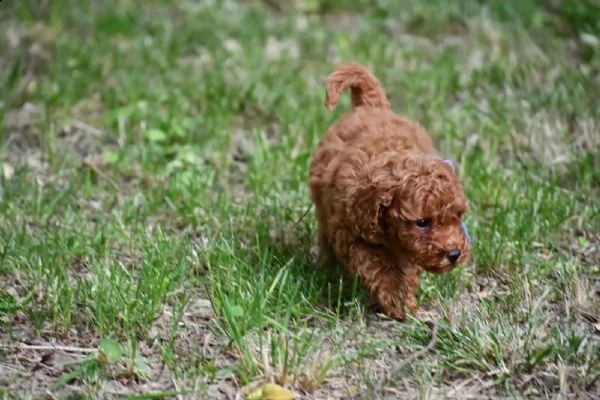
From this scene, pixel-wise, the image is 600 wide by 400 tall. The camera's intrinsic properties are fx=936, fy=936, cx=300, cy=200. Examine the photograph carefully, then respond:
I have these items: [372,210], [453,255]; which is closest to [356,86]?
[372,210]

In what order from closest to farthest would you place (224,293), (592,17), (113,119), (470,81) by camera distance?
(224,293)
(113,119)
(470,81)
(592,17)

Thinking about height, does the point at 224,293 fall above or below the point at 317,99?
below

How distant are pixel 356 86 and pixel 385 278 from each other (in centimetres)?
106

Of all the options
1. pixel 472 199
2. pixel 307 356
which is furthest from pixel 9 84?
pixel 307 356

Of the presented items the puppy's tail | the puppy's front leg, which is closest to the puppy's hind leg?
the puppy's front leg

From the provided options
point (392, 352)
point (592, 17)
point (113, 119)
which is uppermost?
point (592, 17)

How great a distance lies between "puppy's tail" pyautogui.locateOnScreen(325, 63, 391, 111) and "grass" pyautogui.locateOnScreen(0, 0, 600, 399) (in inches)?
28.5

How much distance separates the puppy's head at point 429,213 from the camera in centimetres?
361

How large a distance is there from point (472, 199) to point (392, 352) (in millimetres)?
1539

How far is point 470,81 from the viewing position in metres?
6.51

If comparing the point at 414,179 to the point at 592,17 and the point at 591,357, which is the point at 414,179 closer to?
the point at 591,357

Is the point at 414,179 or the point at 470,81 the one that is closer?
the point at 414,179

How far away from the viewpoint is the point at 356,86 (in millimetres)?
4496

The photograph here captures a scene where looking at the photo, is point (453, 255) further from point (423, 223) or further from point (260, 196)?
point (260, 196)
